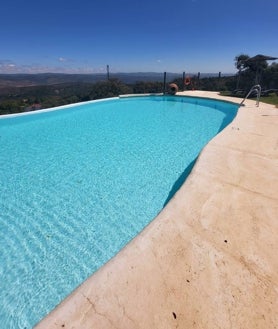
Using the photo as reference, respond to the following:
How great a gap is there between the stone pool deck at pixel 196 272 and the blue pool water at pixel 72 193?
83 centimetres

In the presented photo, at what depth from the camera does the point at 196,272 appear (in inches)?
72.2

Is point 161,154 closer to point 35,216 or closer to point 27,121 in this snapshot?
point 35,216

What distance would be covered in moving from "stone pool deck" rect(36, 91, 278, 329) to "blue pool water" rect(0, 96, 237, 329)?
0.83 meters

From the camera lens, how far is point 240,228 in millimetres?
2305

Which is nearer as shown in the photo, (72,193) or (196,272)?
(196,272)

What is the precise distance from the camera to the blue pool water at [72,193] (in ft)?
8.00

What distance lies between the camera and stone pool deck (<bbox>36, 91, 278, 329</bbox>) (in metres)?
1.50

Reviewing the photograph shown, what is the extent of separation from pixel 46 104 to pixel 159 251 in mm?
11727

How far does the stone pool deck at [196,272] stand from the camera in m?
1.50

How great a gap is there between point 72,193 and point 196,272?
281cm

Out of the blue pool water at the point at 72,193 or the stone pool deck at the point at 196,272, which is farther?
the blue pool water at the point at 72,193

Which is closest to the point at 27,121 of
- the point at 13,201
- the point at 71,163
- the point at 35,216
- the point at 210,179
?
the point at 71,163

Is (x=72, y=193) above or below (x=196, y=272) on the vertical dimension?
below

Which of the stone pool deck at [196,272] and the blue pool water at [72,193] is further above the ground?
the stone pool deck at [196,272]
